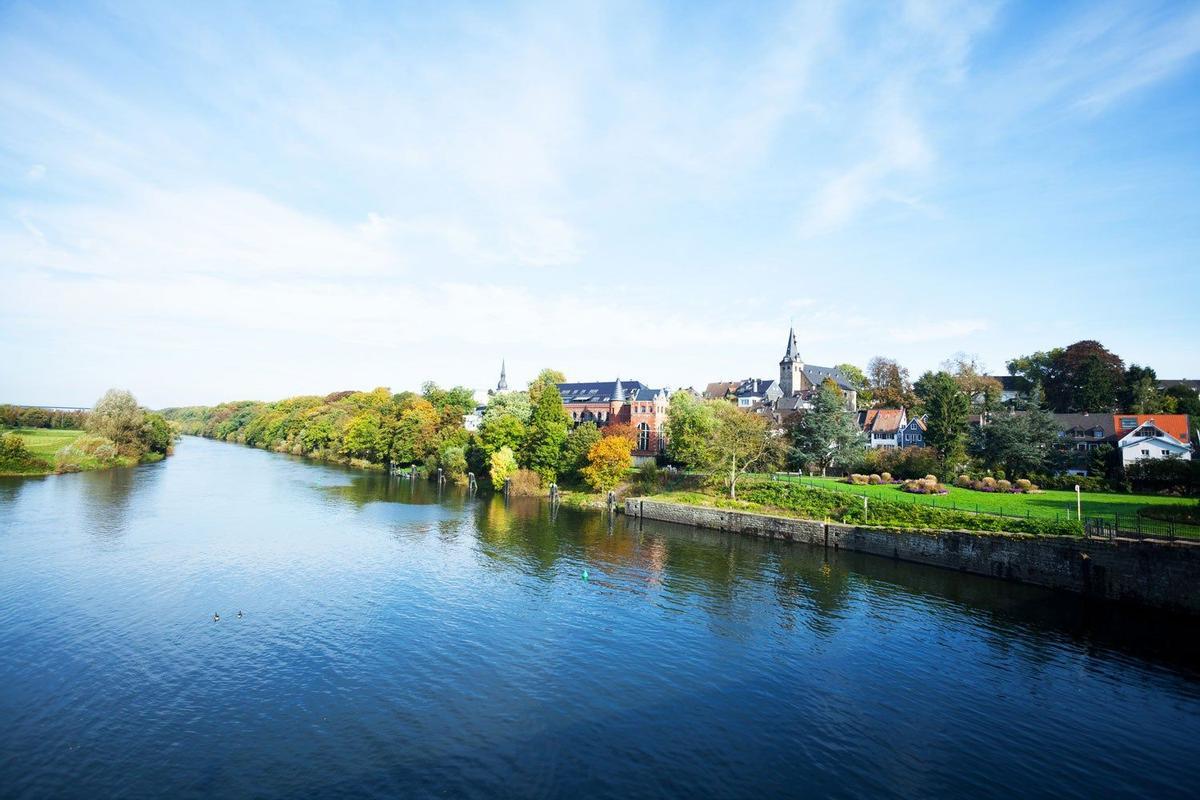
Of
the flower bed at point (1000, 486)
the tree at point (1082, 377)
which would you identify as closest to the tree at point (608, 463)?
the flower bed at point (1000, 486)

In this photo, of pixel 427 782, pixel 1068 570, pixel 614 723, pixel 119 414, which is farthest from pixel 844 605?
pixel 119 414

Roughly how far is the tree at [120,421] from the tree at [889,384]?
126368 millimetres

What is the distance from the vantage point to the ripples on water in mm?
17734

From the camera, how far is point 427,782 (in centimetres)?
1683

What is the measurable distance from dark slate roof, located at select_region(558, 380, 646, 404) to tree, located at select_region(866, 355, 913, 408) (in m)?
48.2

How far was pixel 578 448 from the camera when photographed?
77750 mm

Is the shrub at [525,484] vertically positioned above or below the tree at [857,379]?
below

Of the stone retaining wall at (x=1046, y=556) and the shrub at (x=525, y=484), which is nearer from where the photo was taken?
the stone retaining wall at (x=1046, y=556)

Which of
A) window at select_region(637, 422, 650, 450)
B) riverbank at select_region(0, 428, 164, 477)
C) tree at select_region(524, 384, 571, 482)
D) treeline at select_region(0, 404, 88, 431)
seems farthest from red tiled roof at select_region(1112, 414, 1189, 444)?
treeline at select_region(0, 404, 88, 431)

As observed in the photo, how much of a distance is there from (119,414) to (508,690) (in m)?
98.5

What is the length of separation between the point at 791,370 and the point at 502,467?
216 ft

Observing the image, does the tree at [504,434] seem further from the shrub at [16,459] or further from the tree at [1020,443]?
the tree at [1020,443]

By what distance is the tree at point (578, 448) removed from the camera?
253ft

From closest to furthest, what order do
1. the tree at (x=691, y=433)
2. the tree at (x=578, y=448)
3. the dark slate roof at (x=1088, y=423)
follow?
the tree at (x=691, y=433)
the dark slate roof at (x=1088, y=423)
the tree at (x=578, y=448)
